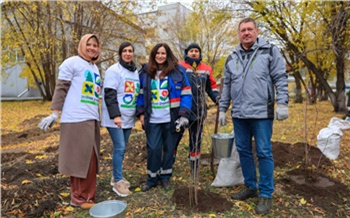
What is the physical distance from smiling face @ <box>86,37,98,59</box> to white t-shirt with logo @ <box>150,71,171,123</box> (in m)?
0.73

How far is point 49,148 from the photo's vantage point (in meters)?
5.62

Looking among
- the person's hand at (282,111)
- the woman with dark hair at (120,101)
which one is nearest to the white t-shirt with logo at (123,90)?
the woman with dark hair at (120,101)

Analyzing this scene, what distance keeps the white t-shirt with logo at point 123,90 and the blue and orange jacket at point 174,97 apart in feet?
0.25

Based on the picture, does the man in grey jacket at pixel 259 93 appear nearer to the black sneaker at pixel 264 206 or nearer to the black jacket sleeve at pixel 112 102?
the black sneaker at pixel 264 206

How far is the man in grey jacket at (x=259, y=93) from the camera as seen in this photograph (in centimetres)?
262

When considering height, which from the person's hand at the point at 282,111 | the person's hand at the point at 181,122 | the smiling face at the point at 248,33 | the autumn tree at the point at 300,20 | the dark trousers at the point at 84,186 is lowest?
the dark trousers at the point at 84,186

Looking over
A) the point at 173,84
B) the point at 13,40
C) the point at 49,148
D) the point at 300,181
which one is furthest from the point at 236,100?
the point at 13,40

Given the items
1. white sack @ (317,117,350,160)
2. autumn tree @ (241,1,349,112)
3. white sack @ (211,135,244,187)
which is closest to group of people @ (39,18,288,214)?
white sack @ (211,135,244,187)

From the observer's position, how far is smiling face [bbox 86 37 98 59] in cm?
285

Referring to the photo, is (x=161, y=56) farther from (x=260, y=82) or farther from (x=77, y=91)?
(x=260, y=82)

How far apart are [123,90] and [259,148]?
1.64 metres

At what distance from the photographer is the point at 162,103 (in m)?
3.12

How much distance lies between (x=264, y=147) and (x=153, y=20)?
428 inches

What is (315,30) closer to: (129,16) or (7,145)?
(129,16)
